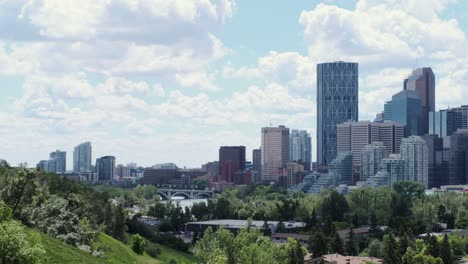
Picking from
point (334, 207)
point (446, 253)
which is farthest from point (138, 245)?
point (334, 207)

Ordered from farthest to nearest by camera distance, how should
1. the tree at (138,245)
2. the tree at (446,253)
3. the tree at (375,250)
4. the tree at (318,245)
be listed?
the tree at (375,250) < the tree at (318,245) < the tree at (446,253) < the tree at (138,245)

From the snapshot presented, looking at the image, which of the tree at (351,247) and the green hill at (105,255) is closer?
the green hill at (105,255)

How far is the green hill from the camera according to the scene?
40.7 meters

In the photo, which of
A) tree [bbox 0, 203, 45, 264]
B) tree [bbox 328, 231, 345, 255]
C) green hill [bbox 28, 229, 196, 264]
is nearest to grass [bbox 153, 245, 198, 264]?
green hill [bbox 28, 229, 196, 264]

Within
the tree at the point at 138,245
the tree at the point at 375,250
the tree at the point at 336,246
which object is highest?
the tree at the point at 138,245

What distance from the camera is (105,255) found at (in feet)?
179

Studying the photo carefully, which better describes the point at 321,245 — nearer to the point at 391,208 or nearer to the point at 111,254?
the point at 111,254

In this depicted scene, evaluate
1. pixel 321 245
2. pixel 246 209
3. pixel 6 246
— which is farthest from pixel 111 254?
pixel 246 209

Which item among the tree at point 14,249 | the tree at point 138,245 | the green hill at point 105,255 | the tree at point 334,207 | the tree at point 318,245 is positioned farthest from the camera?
the tree at point 334,207

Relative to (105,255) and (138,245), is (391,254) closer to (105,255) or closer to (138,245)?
(138,245)

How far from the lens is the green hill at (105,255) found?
4069 centimetres

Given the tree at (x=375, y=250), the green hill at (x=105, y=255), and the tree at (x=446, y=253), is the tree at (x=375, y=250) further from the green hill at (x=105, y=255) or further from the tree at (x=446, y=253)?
the green hill at (x=105, y=255)

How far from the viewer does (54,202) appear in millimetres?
57344

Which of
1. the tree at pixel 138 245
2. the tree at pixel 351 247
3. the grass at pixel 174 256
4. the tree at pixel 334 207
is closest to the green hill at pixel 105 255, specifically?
the grass at pixel 174 256
